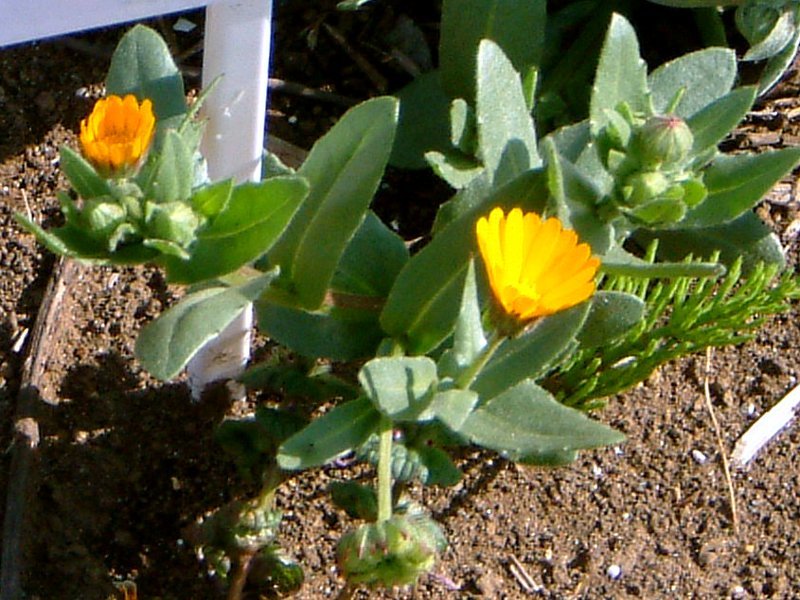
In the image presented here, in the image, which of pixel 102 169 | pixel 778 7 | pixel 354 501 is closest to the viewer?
pixel 102 169

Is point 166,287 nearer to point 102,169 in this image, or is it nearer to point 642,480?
point 102,169

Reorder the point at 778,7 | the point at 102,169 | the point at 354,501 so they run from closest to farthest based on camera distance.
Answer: the point at 102,169 → the point at 354,501 → the point at 778,7

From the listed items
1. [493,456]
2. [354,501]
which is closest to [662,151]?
[354,501]

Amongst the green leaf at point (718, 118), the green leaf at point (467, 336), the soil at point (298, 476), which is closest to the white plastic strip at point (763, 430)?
the soil at point (298, 476)

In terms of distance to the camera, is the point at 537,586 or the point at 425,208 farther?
the point at 425,208

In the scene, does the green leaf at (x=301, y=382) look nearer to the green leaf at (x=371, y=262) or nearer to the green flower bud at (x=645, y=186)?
the green leaf at (x=371, y=262)

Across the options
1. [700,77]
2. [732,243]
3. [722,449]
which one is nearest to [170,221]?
[700,77]

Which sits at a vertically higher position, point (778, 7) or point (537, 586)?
point (778, 7)

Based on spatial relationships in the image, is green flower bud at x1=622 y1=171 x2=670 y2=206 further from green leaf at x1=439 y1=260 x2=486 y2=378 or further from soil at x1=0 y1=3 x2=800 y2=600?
soil at x1=0 y1=3 x2=800 y2=600
